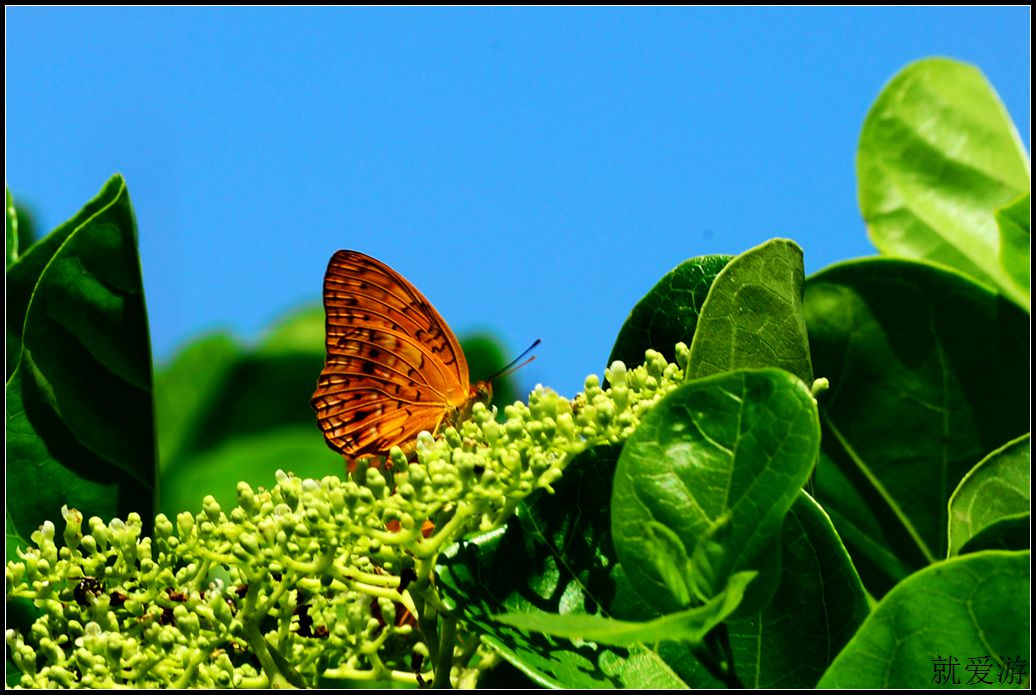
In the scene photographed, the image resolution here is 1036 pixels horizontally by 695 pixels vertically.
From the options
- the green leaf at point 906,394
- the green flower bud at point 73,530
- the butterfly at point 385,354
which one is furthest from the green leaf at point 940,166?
the green flower bud at point 73,530

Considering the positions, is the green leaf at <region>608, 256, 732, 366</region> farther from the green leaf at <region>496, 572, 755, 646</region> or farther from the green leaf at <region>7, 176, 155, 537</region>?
the green leaf at <region>7, 176, 155, 537</region>

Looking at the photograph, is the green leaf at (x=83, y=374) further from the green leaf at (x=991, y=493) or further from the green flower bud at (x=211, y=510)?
the green leaf at (x=991, y=493)

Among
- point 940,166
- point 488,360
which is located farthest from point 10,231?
point 488,360

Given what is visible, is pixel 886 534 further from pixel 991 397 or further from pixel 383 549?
pixel 383 549

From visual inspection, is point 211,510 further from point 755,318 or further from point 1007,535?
point 1007,535

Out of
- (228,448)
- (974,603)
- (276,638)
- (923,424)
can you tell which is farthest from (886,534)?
(228,448)

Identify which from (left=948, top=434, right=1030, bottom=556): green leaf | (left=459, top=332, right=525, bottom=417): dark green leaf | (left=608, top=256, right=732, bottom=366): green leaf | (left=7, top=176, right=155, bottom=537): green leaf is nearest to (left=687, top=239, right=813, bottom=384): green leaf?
(left=608, top=256, right=732, bottom=366): green leaf
